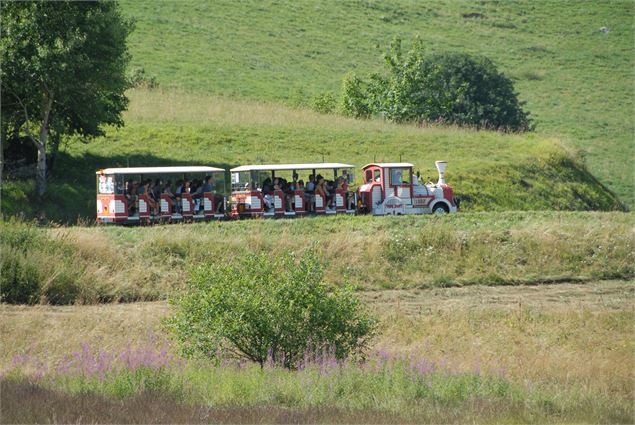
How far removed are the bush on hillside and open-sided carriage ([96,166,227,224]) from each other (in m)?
33.7

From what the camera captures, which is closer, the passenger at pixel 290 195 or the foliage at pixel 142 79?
the passenger at pixel 290 195

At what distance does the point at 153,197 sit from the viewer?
1580 inches

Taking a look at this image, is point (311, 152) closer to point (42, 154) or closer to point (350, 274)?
point (42, 154)

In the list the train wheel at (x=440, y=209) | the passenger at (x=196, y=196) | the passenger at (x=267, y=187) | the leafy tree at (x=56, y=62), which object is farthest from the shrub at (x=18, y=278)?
the train wheel at (x=440, y=209)

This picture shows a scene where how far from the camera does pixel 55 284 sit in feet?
95.5

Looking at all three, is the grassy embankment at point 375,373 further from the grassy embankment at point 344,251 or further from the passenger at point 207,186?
the passenger at point 207,186

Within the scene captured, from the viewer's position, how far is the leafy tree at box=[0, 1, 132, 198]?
1650 inches

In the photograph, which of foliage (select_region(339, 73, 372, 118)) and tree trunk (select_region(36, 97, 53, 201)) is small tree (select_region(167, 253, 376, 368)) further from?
foliage (select_region(339, 73, 372, 118))

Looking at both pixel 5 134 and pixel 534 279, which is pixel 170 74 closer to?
pixel 5 134

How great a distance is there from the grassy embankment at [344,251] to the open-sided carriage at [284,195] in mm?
3373

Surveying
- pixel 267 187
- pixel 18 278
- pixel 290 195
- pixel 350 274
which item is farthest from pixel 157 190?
pixel 18 278

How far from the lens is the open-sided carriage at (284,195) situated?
40.8 metres

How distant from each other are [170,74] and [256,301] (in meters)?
61.3

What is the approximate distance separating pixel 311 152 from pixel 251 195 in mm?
14700
